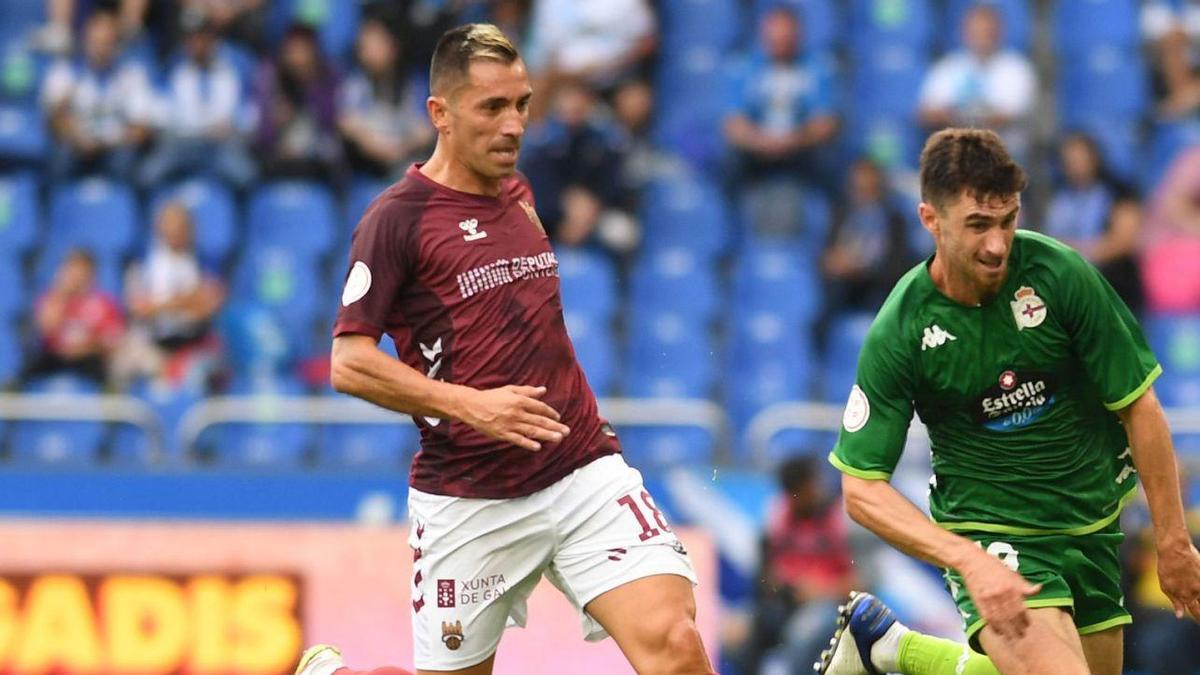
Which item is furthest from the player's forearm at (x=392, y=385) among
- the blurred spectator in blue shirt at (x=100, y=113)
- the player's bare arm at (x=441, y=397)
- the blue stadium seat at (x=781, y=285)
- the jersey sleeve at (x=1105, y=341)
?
the blurred spectator in blue shirt at (x=100, y=113)

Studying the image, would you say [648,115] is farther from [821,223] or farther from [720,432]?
[720,432]

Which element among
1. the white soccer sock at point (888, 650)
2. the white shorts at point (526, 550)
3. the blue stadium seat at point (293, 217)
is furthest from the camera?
the blue stadium seat at point (293, 217)

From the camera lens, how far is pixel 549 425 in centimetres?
614

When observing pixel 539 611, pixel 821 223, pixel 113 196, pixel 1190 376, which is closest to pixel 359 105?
pixel 113 196

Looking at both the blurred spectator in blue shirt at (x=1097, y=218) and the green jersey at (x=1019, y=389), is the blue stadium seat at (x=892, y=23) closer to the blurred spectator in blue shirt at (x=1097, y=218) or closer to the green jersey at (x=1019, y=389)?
the blurred spectator in blue shirt at (x=1097, y=218)

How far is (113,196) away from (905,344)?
802cm

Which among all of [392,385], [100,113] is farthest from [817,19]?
[392,385]

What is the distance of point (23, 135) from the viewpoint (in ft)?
45.1

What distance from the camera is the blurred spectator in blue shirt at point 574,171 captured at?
12.7 m

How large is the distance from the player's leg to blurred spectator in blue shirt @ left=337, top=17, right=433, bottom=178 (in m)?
6.93

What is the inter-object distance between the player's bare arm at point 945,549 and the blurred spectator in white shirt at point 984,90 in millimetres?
7116

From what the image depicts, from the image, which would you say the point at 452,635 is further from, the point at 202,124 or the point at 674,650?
the point at 202,124

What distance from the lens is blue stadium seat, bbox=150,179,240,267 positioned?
13.0 m

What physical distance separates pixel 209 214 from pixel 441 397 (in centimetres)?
725
